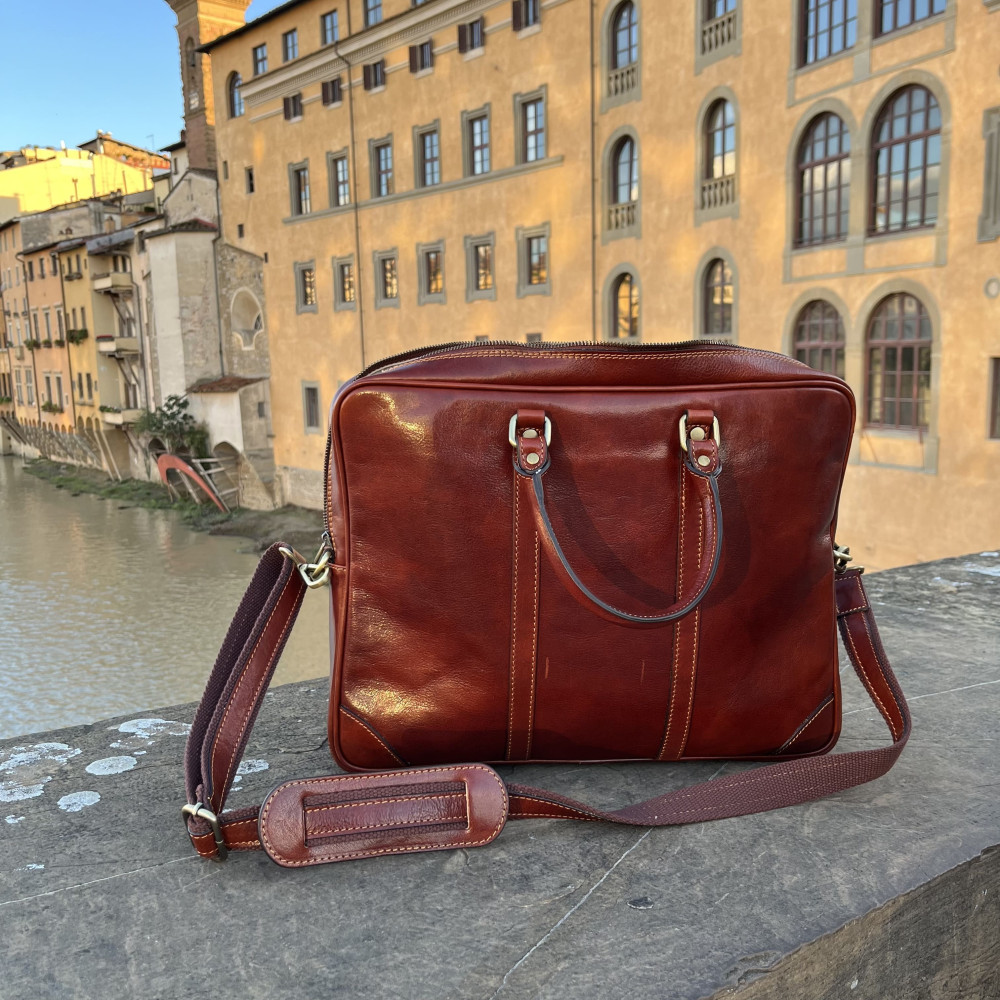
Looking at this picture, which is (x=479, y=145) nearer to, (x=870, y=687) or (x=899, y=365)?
(x=899, y=365)

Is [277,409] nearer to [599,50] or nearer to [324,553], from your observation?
[599,50]

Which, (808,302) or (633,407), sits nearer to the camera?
(633,407)

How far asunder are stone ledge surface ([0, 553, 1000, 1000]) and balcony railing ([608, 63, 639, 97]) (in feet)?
49.9

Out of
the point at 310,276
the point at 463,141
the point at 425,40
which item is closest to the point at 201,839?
the point at 463,141

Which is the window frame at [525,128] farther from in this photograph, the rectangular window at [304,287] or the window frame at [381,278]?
the rectangular window at [304,287]

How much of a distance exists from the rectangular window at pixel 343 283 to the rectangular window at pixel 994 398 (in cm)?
1458

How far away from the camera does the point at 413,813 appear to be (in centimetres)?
114

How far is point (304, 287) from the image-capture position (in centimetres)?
2325

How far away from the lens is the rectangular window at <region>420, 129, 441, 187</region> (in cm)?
1934

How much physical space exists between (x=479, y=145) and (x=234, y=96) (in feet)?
32.1

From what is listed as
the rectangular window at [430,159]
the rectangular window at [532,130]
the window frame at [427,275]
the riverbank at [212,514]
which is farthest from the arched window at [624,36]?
the riverbank at [212,514]

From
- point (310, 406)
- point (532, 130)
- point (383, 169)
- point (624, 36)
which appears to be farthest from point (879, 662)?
point (310, 406)

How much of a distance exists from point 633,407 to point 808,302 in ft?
40.8

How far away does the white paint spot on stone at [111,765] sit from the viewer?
4.55 ft
